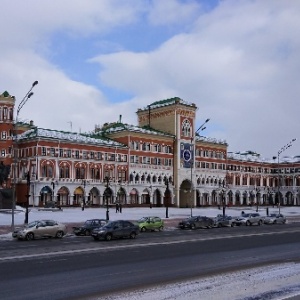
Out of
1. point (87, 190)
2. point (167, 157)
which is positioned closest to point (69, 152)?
point (87, 190)

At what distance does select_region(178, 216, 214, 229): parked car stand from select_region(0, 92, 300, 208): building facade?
20190 millimetres

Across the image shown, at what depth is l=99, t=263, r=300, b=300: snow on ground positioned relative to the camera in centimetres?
1334

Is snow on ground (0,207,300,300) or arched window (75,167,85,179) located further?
arched window (75,167,85,179)

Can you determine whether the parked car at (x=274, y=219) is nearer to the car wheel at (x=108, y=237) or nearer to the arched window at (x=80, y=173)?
the car wheel at (x=108, y=237)

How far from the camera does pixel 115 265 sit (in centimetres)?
2003

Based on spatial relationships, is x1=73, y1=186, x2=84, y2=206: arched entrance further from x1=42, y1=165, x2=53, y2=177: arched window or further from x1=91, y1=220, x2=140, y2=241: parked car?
x1=91, y1=220, x2=140, y2=241: parked car

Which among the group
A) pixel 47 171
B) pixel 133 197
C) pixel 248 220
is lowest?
pixel 248 220

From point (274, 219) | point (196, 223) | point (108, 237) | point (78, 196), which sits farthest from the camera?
point (78, 196)

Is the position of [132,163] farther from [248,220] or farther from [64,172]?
[248,220]

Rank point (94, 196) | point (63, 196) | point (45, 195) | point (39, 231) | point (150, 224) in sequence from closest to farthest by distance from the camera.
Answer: point (39, 231)
point (150, 224)
point (45, 195)
point (63, 196)
point (94, 196)

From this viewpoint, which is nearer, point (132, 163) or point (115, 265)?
point (115, 265)

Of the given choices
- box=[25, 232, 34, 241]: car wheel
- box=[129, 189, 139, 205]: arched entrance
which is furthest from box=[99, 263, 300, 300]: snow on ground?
box=[129, 189, 139, 205]: arched entrance

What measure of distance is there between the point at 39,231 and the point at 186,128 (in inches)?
2972

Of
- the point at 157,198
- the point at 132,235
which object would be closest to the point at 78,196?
the point at 157,198
